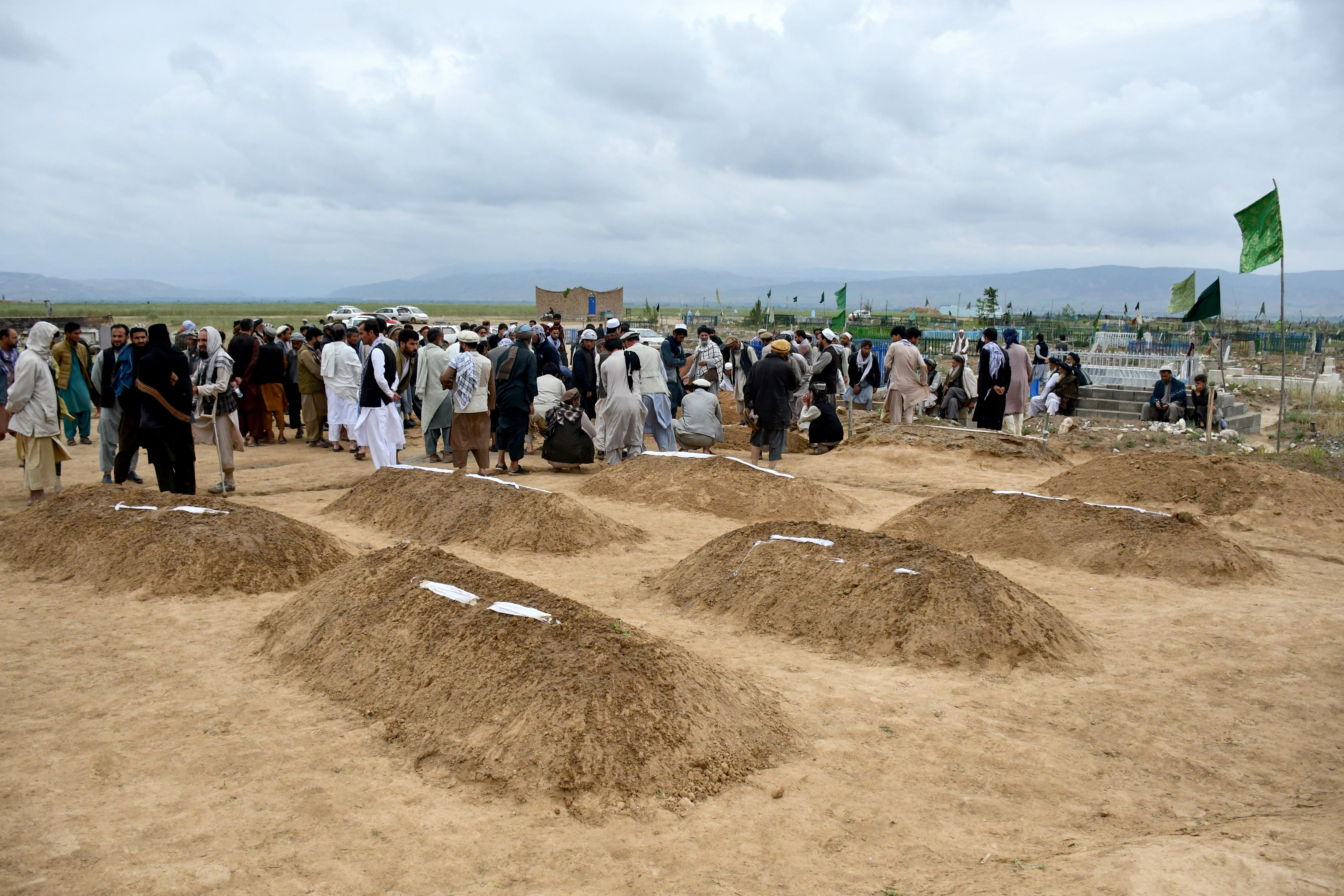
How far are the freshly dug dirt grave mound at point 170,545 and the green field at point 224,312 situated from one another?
35.4m

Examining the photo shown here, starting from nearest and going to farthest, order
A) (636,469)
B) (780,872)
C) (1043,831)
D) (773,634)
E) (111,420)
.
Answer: (780,872) → (1043,831) → (773,634) → (111,420) → (636,469)

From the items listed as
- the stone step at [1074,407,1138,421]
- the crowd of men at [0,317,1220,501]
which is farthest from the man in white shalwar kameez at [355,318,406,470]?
the stone step at [1074,407,1138,421]

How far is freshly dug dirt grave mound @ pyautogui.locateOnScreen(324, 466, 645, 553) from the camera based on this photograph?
838cm

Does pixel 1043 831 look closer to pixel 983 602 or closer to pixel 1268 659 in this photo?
pixel 983 602

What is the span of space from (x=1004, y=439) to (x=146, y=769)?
11.9m

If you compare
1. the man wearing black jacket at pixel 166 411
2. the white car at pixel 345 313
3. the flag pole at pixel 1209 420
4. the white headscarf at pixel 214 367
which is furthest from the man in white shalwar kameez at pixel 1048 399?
the white car at pixel 345 313

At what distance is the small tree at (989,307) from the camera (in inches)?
1575

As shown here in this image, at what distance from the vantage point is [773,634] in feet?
20.4

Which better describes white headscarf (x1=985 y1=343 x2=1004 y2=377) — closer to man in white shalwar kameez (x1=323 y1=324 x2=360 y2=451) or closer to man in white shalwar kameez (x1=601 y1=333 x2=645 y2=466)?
man in white shalwar kameez (x1=601 y1=333 x2=645 y2=466)

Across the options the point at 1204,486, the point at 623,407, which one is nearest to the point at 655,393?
the point at 623,407

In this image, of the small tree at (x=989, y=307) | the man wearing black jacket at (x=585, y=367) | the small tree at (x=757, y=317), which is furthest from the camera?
the small tree at (x=757, y=317)

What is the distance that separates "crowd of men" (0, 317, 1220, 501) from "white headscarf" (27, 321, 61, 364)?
44 millimetres

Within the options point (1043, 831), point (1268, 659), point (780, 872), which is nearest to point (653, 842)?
point (780, 872)

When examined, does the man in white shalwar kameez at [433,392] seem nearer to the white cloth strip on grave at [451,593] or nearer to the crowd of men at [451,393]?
the crowd of men at [451,393]
